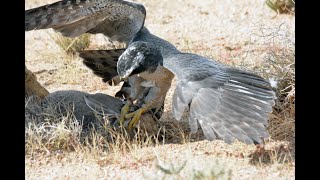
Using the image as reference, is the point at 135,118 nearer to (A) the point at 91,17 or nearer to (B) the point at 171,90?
(A) the point at 91,17

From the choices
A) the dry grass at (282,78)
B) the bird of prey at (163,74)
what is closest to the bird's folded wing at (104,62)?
the bird of prey at (163,74)

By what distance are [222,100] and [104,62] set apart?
6.75 feet

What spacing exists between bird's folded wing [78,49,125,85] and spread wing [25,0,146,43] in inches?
8.0

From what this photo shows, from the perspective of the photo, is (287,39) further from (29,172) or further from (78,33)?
(29,172)

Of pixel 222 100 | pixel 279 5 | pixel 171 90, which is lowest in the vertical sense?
pixel 171 90

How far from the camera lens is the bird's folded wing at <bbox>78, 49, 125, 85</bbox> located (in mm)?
7295

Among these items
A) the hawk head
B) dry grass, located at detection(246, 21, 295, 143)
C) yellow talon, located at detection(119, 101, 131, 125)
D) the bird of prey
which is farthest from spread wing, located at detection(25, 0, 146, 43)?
dry grass, located at detection(246, 21, 295, 143)

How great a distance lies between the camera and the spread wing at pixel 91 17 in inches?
265

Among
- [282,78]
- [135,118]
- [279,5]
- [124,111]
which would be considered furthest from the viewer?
[279,5]

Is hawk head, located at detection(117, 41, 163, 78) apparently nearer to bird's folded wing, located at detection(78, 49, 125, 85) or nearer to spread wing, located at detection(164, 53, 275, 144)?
spread wing, located at detection(164, 53, 275, 144)

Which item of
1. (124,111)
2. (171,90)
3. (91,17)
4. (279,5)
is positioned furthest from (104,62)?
(279,5)

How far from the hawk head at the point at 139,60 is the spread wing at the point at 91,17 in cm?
67

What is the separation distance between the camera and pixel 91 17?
7016 millimetres

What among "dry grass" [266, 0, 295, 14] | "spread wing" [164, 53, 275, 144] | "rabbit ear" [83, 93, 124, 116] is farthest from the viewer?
"dry grass" [266, 0, 295, 14]
